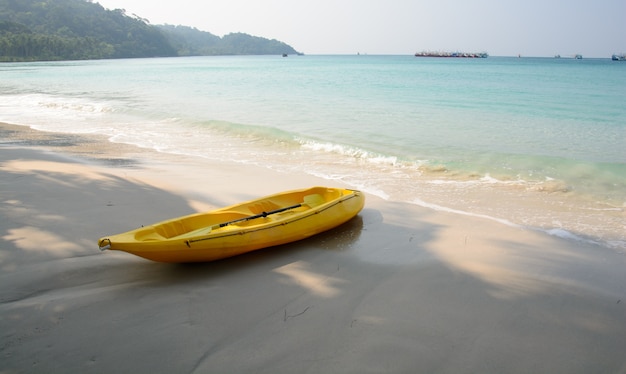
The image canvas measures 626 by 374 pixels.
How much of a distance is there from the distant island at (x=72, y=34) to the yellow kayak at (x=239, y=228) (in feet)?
337

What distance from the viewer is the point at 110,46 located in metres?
117

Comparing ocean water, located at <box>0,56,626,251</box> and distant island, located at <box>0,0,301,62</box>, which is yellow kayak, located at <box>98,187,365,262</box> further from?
distant island, located at <box>0,0,301,62</box>

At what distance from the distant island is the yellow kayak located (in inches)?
4046

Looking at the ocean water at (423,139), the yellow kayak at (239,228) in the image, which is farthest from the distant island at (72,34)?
the yellow kayak at (239,228)

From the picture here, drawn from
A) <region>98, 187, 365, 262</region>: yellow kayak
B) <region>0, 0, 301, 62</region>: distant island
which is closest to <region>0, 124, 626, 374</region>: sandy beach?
<region>98, 187, 365, 262</region>: yellow kayak

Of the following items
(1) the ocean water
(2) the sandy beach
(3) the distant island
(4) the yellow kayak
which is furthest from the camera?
(3) the distant island

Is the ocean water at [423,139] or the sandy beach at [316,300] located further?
the ocean water at [423,139]

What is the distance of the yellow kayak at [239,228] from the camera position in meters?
4.11

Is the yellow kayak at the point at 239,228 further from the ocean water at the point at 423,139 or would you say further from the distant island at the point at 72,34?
the distant island at the point at 72,34

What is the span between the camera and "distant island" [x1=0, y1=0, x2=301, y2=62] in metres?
89.7

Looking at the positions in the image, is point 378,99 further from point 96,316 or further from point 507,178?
point 96,316

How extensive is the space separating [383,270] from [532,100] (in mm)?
21301

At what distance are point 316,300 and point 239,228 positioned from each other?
1341 millimetres

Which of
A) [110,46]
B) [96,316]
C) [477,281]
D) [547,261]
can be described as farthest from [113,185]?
[110,46]
